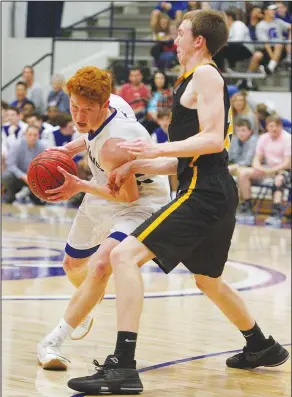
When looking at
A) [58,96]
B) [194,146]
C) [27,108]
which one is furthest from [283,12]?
[194,146]

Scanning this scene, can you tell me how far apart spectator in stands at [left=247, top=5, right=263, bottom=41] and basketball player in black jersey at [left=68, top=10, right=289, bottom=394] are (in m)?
12.1

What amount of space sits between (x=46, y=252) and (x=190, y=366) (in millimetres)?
4492

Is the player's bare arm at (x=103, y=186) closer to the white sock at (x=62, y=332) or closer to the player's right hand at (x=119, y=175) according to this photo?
the player's right hand at (x=119, y=175)

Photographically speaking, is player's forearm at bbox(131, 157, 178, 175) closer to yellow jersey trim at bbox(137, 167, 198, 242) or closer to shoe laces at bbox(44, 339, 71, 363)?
yellow jersey trim at bbox(137, 167, 198, 242)

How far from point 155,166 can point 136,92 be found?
36.2 ft

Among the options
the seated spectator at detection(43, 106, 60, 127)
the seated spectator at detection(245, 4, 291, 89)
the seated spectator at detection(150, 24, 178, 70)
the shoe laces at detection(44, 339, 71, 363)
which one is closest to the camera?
the shoe laces at detection(44, 339, 71, 363)

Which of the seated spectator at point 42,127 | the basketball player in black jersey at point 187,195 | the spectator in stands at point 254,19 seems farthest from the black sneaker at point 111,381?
the spectator in stands at point 254,19

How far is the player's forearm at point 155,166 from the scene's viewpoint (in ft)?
14.2

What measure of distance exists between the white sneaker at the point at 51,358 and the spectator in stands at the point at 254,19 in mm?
12350

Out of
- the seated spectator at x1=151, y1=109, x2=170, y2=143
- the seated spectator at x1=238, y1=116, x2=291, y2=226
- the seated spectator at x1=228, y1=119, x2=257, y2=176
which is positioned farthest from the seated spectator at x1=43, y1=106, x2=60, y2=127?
the seated spectator at x1=238, y1=116, x2=291, y2=226

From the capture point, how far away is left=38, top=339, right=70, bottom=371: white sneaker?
4.45m

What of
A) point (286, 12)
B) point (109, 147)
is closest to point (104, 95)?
point (109, 147)

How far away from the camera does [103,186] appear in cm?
437

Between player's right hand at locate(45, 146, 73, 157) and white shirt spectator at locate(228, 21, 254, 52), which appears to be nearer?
player's right hand at locate(45, 146, 73, 157)
